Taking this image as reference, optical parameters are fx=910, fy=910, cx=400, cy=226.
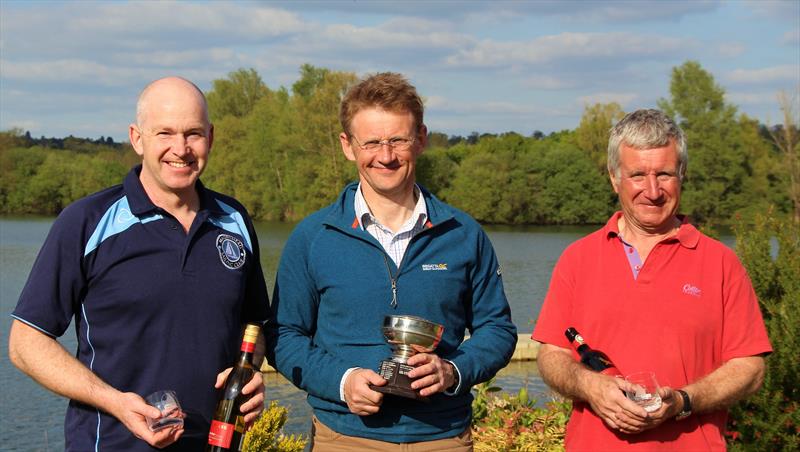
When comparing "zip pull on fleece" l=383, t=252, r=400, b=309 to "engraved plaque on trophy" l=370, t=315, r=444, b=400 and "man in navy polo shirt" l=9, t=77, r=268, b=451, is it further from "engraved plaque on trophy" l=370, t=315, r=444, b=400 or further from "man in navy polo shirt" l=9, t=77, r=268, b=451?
"man in navy polo shirt" l=9, t=77, r=268, b=451

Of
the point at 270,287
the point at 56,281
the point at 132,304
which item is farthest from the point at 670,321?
the point at 270,287

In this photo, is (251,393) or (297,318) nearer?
(251,393)

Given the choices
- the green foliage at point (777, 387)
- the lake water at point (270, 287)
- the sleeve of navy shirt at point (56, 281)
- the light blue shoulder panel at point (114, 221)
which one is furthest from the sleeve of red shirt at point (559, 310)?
the lake water at point (270, 287)

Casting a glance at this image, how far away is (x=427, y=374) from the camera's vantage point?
12.1 feet

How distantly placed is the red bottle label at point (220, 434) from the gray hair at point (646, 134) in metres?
1.96

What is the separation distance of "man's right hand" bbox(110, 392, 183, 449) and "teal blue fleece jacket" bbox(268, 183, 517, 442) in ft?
2.40

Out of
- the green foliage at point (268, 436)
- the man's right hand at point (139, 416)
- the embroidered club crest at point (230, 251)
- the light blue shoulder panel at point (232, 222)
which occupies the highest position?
the light blue shoulder panel at point (232, 222)

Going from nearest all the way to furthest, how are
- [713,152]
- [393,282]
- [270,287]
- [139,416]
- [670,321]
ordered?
[139,416]
[670,321]
[393,282]
[270,287]
[713,152]

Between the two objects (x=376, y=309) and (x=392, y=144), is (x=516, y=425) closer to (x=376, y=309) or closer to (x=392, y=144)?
(x=376, y=309)

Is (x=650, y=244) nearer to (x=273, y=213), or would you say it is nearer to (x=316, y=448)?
(x=316, y=448)

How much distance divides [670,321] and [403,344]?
1110 millimetres

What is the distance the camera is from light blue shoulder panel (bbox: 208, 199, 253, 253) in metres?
3.96

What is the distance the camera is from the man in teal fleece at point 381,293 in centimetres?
395

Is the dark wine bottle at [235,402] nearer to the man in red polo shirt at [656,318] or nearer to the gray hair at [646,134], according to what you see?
the man in red polo shirt at [656,318]
